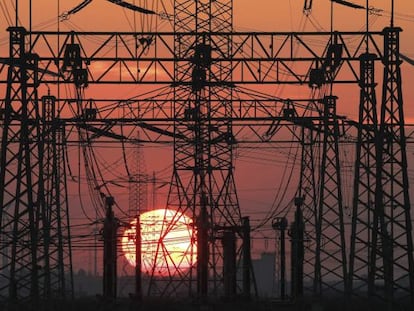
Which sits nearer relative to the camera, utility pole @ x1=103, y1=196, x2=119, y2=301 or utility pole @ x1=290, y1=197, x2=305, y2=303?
utility pole @ x1=103, y1=196, x2=119, y2=301

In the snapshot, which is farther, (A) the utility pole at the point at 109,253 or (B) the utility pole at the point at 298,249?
(B) the utility pole at the point at 298,249

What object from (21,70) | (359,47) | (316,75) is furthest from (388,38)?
(21,70)

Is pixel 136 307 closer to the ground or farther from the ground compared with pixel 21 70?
closer to the ground

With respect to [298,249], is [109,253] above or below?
below

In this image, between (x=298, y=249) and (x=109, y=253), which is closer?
(x=109, y=253)

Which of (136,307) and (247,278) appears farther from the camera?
(247,278)

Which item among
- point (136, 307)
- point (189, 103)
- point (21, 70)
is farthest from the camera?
point (189, 103)

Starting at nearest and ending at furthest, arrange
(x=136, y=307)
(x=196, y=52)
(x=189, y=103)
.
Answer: (x=136, y=307) → (x=196, y=52) → (x=189, y=103)

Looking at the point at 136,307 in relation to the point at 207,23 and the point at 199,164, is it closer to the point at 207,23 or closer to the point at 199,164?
the point at 199,164

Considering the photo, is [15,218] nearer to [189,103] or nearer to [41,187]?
[41,187]

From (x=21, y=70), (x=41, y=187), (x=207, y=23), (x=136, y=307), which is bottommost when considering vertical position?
(x=136, y=307)
